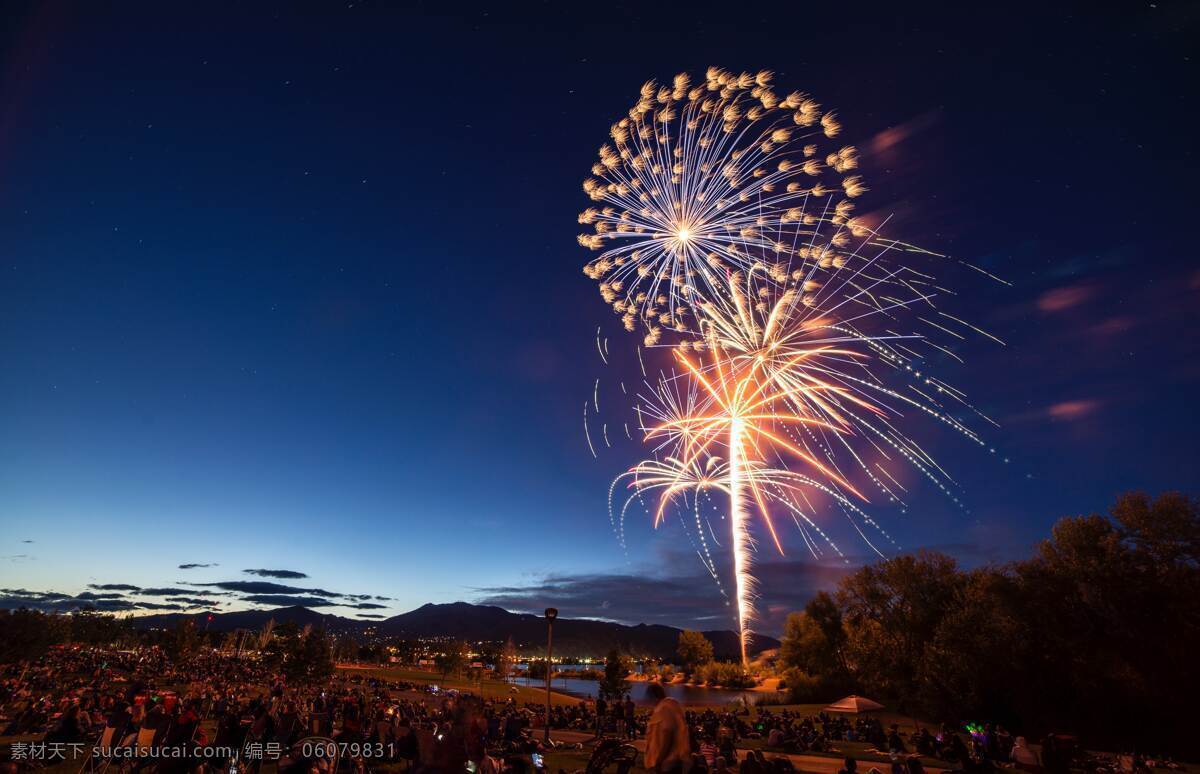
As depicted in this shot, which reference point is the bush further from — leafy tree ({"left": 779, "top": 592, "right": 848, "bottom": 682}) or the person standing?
the person standing

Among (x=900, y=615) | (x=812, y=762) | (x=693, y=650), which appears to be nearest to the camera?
(x=812, y=762)

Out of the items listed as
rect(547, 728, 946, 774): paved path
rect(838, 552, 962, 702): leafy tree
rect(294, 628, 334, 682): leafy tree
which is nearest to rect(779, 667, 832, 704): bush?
rect(838, 552, 962, 702): leafy tree

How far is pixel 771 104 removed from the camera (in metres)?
20.3

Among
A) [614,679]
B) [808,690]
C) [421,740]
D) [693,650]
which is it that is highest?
[421,740]

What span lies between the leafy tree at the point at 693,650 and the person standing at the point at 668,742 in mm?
121359

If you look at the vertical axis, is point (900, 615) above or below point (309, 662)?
above

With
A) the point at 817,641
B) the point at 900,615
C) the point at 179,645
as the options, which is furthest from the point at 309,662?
the point at 900,615

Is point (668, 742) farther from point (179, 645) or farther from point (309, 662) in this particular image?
point (179, 645)

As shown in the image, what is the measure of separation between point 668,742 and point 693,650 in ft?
407

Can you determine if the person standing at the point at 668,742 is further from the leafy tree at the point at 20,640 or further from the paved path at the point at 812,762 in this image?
the leafy tree at the point at 20,640

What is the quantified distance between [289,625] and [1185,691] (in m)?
149

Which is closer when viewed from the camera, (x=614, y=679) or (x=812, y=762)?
(x=812, y=762)

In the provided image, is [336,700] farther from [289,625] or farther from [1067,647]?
[289,625]

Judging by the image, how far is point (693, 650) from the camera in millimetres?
119250
